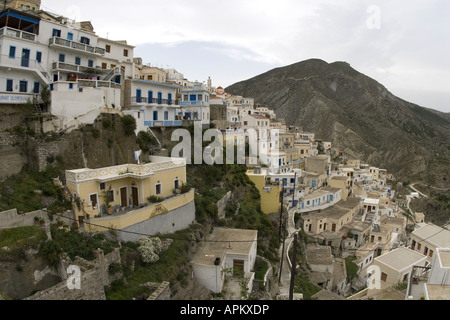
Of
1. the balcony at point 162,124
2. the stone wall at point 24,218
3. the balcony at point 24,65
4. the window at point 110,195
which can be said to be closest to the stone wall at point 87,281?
the stone wall at point 24,218

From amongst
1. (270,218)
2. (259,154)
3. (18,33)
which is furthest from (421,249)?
(18,33)

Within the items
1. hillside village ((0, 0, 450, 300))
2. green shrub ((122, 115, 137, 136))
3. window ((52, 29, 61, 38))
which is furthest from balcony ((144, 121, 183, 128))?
window ((52, 29, 61, 38))

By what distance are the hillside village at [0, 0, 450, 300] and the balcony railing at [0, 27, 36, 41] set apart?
64mm

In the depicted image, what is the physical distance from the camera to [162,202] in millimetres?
17844

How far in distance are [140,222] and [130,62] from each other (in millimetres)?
18388

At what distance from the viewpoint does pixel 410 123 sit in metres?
128


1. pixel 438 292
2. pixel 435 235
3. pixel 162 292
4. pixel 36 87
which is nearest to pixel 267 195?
pixel 435 235

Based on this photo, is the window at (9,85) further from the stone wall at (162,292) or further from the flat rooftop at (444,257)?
the flat rooftop at (444,257)

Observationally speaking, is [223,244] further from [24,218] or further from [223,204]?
[24,218]

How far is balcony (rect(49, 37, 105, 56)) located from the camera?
21.9 metres

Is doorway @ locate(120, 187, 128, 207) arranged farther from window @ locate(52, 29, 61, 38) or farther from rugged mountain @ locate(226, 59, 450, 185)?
rugged mountain @ locate(226, 59, 450, 185)

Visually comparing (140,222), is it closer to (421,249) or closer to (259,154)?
(259,154)
